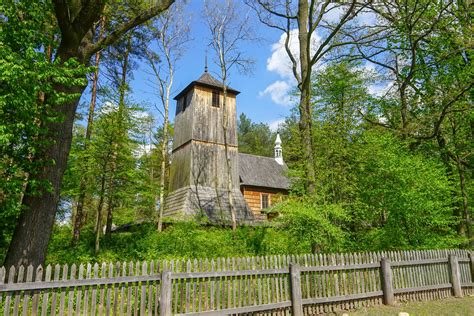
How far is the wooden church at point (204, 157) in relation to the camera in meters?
20.6

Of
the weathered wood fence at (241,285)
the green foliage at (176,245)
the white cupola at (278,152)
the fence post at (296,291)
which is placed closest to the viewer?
the weathered wood fence at (241,285)

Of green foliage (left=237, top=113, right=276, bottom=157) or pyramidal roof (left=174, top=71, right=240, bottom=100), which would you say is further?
green foliage (left=237, top=113, right=276, bottom=157)

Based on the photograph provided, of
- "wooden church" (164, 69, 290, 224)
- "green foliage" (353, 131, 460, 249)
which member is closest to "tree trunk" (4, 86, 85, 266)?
"green foliage" (353, 131, 460, 249)

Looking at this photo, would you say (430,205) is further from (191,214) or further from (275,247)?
(191,214)

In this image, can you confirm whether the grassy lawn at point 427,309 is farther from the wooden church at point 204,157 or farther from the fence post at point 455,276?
the wooden church at point 204,157

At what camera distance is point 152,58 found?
19984mm

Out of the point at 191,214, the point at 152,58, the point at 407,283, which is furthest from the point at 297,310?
the point at 152,58

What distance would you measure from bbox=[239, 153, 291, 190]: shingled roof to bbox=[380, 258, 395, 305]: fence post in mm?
17408

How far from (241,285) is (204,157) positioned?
1562 centimetres

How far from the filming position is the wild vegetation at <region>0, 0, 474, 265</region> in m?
6.75

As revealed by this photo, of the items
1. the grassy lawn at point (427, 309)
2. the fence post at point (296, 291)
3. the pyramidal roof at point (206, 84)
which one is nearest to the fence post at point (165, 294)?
the fence post at point (296, 291)

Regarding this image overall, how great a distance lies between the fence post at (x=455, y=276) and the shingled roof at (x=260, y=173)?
16539mm

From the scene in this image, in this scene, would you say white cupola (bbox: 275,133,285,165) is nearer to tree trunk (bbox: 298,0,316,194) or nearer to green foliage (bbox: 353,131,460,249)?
green foliage (bbox: 353,131,460,249)

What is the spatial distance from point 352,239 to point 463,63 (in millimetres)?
10581
